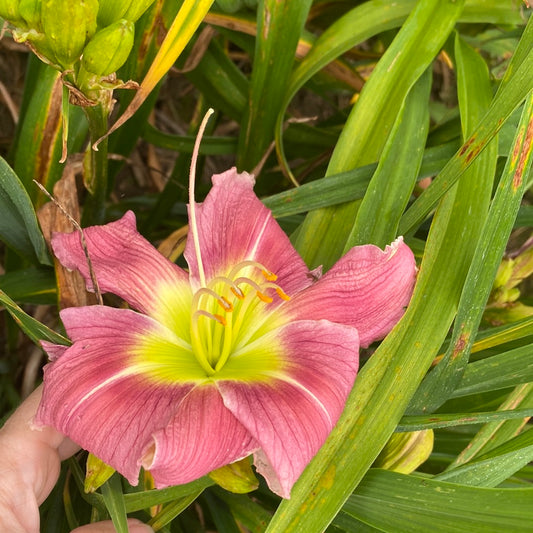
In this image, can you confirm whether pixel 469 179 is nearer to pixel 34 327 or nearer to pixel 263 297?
pixel 263 297

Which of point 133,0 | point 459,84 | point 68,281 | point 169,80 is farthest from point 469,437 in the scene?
point 169,80

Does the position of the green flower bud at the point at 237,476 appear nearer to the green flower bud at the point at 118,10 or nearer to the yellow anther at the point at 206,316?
the yellow anther at the point at 206,316

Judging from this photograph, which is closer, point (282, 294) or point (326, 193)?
point (282, 294)

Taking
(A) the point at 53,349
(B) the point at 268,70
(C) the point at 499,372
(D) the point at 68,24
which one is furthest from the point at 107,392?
(B) the point at 268,70

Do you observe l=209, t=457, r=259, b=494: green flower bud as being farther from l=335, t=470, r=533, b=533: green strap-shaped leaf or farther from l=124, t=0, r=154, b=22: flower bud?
l=124, t=0, r=154, b=22: flower bud

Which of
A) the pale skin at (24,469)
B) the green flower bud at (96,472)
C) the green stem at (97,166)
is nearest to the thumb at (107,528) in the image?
the pale skin at (24,469)
